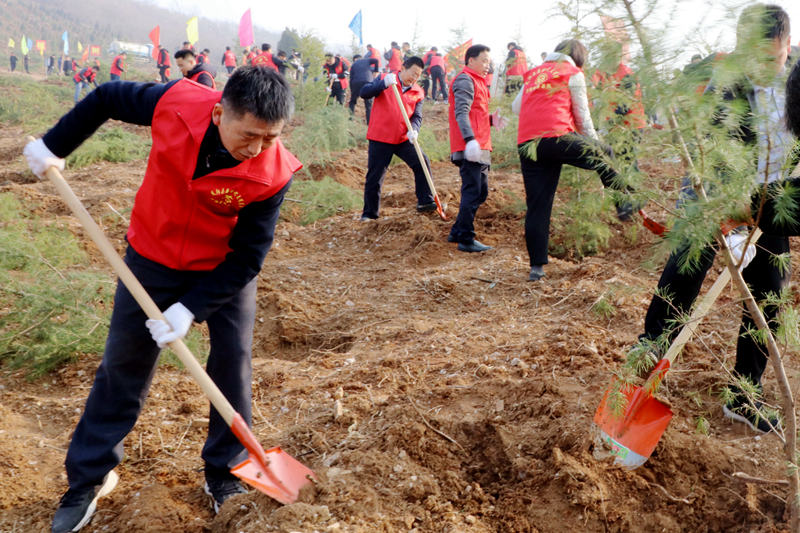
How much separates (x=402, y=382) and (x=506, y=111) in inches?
133

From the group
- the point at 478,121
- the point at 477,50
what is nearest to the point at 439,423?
the point at 478,121

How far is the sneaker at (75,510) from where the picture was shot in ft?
7.17

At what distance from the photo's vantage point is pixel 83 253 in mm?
4938

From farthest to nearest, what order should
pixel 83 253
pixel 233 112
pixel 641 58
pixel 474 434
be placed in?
1. pixel 83 253
2. pixel 474 434
3. pixel 233 112
4. pixel 641 58

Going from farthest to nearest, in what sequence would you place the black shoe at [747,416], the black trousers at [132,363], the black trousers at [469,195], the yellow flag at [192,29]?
the yellow flag at [192,29] → the black trousers at [469,195] → the black shoe at [747,416] → the black trousers at [132,363]

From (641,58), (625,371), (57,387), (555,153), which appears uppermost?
(641,58)

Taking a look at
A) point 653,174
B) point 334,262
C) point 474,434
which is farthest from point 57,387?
point 653,174

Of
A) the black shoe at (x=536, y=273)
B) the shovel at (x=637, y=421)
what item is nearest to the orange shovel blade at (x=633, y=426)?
the shovel at (x=637, y=421)

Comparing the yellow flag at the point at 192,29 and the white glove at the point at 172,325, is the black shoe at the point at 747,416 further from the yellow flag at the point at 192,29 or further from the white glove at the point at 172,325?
the yellow flag at the point at 192,29

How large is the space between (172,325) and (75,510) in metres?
0.84

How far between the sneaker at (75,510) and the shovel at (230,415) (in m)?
0.56

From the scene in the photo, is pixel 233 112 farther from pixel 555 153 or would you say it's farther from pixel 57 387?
pixel 555 153

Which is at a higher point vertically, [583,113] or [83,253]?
[583,113]

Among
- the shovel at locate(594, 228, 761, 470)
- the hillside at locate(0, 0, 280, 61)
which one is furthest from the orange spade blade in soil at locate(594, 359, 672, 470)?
the hillside at locate(0, 0, 280, 61)
